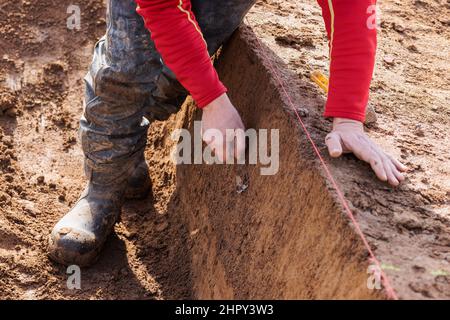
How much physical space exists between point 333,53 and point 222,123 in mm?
442

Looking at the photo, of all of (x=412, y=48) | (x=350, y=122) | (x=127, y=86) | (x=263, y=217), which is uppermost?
(x=127, y=86)

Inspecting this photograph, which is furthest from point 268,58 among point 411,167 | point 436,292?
point 436,292

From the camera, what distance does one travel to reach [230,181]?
115 inches

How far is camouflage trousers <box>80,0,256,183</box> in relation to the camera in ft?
8.71

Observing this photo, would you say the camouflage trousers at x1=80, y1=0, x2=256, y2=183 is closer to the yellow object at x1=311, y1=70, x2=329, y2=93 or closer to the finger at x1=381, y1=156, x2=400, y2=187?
the yellow object at x1=311, y1=70, x2=329, y2=93

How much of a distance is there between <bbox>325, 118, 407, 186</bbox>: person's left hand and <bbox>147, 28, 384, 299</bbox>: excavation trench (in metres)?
0.11

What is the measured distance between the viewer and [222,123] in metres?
Answer: 2.48

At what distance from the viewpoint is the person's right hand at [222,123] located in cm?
246

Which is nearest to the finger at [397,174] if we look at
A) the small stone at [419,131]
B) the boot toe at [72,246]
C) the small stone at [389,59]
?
the small stone at [419,131]

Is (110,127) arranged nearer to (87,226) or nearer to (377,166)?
(87,226)

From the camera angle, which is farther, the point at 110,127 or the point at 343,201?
the point at 110,127

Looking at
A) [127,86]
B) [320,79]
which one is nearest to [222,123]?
[127,86]

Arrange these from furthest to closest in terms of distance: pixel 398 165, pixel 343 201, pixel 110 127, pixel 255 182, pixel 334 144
Answer: pixel 110 127, pixel 255 182, pixel 398 165, pixel 334 144, pixel 343 201

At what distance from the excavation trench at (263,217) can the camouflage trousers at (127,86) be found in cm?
23
